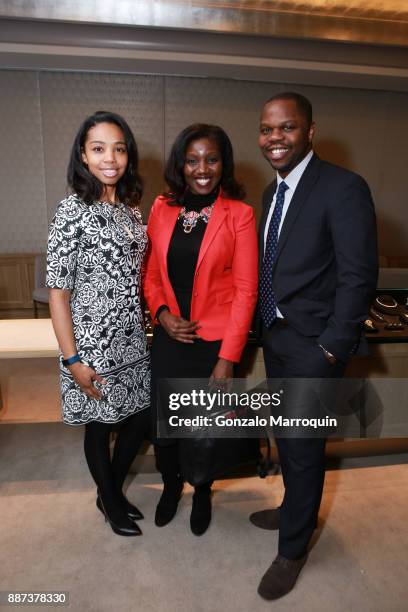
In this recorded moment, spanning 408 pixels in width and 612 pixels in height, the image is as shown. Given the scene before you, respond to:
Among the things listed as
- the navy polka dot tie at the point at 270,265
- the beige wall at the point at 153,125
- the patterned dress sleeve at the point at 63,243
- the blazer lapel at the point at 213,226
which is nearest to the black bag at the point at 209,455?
the navy polka dot tie at the point at 270,265

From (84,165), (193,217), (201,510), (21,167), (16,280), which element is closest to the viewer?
(84,165)

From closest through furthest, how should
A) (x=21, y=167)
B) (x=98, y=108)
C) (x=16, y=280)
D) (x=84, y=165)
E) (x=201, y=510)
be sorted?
(x=84, y=165)
(x=201, y=510)
(x=98, y=108)
(x=21, y=167)
(x=16, y=280)

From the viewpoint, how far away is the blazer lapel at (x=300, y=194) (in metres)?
1.44

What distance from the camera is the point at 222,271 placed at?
168cm

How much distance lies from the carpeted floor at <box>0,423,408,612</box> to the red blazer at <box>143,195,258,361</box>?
91 cm

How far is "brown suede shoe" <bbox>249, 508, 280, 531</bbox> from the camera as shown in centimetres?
202

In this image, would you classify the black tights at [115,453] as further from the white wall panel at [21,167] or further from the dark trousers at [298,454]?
the white wall panel at [21,167]

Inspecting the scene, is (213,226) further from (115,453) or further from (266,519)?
(266,519)

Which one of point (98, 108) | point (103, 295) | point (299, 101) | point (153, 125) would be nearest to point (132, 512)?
point (103, 295)

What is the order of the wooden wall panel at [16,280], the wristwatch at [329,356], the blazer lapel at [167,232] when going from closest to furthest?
the wristwatch at [329,356], the blazer lapel at [167,232], the wooden wall panel at [16,280]

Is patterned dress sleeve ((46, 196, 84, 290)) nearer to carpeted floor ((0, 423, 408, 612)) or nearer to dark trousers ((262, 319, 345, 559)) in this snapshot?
dark trousers ((262, 319, 345, 559))

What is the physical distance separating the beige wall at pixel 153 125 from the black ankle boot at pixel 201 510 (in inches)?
132

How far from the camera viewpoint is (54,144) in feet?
14.9

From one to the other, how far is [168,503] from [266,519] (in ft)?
1.57
